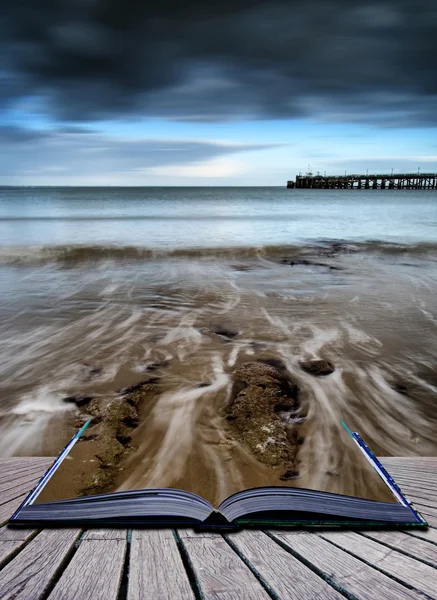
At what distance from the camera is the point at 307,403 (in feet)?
18.4

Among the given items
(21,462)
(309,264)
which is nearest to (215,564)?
(21,462)

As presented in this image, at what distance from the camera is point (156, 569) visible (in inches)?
73.7

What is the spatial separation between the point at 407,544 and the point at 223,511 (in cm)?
101

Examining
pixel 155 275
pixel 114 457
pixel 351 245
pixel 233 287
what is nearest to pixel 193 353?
pixel 114 457

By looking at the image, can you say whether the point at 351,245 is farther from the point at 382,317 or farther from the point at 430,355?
the point at 430,355

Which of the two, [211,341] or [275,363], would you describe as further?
[211,341]

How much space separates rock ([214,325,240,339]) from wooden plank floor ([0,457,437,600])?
229 inches

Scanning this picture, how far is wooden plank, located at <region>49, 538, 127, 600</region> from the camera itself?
170cm

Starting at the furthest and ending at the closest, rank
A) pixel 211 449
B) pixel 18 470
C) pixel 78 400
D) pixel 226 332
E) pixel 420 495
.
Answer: pixel 226 332, pixel 78 400, pixel 211 449, pixel 18 470, pixel 420 495

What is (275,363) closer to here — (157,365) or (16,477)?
(157,365)

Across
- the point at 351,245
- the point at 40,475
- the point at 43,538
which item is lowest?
the point at 351,245

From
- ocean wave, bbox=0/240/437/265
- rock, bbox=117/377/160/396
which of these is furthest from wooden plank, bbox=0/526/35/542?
ocean wave, bbox=0/240/437/265

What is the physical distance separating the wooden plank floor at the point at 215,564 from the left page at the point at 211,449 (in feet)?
5.70

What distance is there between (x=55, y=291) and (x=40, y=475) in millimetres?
9691
